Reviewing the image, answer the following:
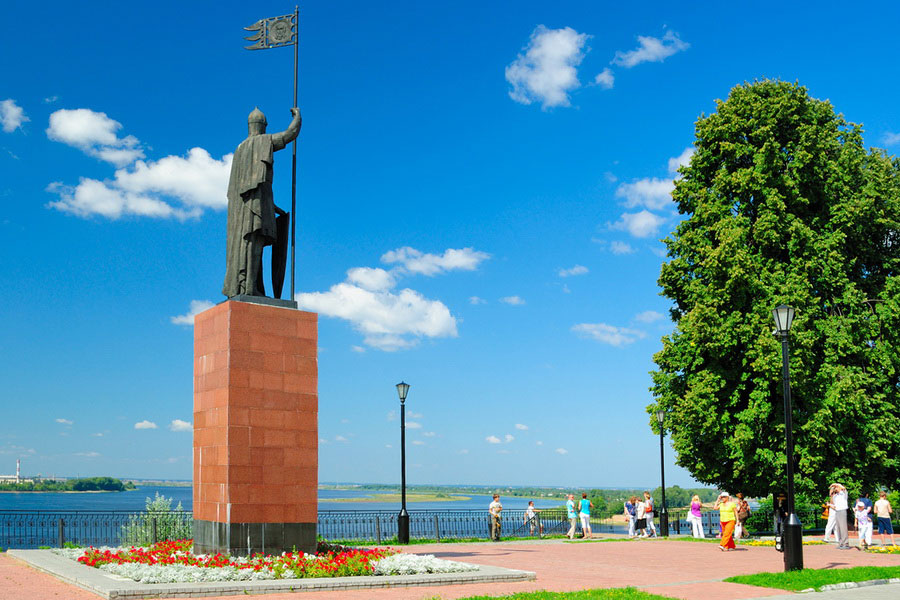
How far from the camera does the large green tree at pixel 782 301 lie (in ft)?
86.3

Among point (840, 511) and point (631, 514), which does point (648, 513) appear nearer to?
point (631, 514)

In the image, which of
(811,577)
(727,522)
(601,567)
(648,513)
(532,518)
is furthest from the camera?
(532,518)

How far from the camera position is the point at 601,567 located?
1792 centimetres

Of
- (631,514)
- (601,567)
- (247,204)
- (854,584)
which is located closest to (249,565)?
(247,204)

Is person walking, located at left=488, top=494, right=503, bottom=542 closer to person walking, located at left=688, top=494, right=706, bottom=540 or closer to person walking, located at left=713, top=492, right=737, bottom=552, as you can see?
person walking, located at left=688, top=494, right=706, bottom=540

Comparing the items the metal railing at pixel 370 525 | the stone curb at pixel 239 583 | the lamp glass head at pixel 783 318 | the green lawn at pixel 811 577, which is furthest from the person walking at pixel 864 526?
the stone curb at pixel 239 583

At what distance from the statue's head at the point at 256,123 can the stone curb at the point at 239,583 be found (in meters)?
9.21

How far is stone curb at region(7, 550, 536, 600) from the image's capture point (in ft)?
39.0

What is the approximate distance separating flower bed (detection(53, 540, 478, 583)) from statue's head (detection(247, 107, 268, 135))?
8701mm

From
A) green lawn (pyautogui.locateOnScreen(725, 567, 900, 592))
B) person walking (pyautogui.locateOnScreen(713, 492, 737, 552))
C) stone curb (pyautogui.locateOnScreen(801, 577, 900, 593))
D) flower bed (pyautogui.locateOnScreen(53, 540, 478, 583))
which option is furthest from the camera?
person walking (pyautogui.locateOnScreen(713, 492, 737, 552))

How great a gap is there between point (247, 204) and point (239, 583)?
7.70 m

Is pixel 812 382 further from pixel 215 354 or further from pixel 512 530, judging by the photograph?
pixel 215 354

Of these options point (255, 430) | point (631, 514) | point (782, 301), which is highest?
point (782, 301)

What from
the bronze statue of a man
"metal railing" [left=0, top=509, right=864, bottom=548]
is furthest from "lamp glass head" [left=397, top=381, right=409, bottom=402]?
the bronze statue of a man
